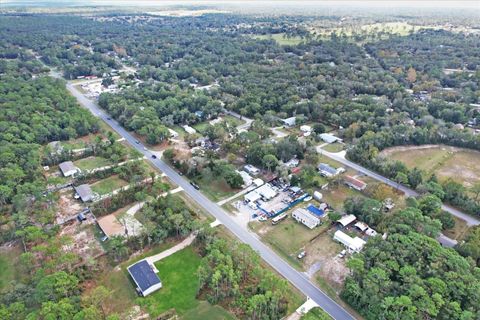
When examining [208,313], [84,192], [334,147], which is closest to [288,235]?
[208,313]

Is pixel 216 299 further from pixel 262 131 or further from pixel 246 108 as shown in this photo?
pixel 246 108

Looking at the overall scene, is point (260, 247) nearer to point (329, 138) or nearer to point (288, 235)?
point (288, 235)

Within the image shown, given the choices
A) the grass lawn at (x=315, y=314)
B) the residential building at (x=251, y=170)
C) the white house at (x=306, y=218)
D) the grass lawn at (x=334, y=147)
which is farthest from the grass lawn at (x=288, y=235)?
the grass lawn at (x=334, y=147)

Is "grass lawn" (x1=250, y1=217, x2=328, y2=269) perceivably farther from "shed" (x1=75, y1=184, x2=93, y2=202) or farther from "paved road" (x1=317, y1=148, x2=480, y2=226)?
"shed" (x1=75, y1=184, x2=93, y2=202)

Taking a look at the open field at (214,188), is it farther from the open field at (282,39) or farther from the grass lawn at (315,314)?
the open field at (282,39)

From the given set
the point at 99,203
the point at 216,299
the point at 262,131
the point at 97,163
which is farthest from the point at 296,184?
Answer: the point at 97,163
